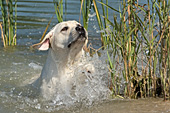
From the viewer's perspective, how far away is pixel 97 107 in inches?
189

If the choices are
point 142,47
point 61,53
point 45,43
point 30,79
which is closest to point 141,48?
point 142,47

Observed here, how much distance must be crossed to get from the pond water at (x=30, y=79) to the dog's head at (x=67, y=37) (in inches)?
27.2

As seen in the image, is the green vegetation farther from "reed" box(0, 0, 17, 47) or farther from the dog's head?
"reed" box(0, 0, 17, 47)

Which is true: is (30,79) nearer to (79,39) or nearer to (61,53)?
(61,53)

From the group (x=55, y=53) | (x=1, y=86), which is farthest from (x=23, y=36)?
(x=55, y=53)

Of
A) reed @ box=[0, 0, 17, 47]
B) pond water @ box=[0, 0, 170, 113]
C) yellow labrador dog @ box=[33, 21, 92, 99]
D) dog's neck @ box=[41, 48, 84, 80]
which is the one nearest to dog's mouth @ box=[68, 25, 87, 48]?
yellow labrador dog @ box=[33, 21, 92, 99]

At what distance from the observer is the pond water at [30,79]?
15.5 feet

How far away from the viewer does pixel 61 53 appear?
5.01 m

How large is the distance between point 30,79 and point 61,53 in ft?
4.50

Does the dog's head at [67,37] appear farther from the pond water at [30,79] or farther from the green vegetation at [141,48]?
the pond water at [30,79]

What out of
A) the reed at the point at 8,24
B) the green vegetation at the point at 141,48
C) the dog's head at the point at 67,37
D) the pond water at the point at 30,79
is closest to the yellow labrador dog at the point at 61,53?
the dog's head at the point at 67,37

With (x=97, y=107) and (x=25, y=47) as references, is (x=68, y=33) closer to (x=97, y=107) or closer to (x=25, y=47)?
(x=97, y=107)

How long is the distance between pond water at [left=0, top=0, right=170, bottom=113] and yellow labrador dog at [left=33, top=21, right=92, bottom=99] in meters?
0.25

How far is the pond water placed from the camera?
472 cm
